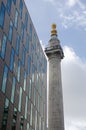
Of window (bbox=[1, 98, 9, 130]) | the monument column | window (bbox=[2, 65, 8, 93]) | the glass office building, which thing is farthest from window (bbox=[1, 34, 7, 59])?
the monument column

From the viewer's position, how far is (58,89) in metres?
43.3

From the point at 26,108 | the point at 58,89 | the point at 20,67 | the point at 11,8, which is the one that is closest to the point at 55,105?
the point at 58,89

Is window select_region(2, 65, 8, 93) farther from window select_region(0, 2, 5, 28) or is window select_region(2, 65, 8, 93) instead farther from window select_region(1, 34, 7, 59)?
window select_region(0, 2, 5, 28)

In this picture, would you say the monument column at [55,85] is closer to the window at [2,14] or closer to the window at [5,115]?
the window at [5,115]

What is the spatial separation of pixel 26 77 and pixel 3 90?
1044 cm

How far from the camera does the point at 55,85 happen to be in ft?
143

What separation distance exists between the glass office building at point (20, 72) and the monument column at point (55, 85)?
310 centimetres

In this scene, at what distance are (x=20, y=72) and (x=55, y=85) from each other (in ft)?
30.0

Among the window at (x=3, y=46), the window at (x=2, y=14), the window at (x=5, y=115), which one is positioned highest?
the window at (x=2, y=14)

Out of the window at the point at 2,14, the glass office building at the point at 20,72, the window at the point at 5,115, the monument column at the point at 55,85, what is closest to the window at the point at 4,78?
the glass office building at the point at 20,72

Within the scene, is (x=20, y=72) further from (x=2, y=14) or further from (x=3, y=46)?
(x=2, y=14)

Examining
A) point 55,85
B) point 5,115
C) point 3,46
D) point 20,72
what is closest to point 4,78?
point 3,46

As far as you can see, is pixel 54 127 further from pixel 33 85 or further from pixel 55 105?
pixel 33 85

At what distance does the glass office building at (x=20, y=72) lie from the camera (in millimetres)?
30969
